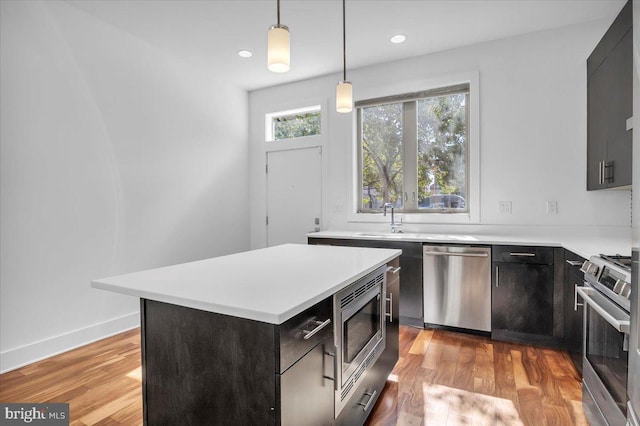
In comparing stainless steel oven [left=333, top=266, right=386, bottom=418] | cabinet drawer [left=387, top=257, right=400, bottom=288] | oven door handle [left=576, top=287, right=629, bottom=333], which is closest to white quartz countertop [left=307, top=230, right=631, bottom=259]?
oven door handle [left=576, top=287, right=629, bottom=333]

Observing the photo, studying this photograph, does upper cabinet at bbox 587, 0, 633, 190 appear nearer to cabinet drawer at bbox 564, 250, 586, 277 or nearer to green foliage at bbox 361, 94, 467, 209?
cabinet drawer at bbox 564, 250, 586, 277

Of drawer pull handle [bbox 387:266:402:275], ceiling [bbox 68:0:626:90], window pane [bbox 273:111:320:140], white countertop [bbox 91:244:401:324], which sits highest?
ceiling [bbox 68:0:626:90]

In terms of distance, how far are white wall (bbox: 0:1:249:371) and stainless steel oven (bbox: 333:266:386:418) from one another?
255cm

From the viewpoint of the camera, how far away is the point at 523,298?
282cm

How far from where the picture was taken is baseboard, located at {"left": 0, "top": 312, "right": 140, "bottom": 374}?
8.06ft

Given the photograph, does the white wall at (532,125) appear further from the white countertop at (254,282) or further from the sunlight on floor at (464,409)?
the white countertop at (254,282)

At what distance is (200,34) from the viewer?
326 cm

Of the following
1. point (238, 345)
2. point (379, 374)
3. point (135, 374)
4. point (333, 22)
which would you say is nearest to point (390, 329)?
point (379, 374)

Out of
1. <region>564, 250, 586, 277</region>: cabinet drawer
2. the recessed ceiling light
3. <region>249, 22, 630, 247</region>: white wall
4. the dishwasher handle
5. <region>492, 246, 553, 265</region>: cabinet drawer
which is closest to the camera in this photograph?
<region>564, 250, 586, 277</region>: cabinet drawer

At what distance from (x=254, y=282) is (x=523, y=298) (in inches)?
97.4

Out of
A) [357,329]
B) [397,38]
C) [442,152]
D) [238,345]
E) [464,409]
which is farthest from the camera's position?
[442,152]

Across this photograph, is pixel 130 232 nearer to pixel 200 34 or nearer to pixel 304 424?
pixel 200 34

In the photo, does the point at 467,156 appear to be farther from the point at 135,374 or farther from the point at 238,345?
the point at 135,374

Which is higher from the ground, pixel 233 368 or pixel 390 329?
pixel 233 368
